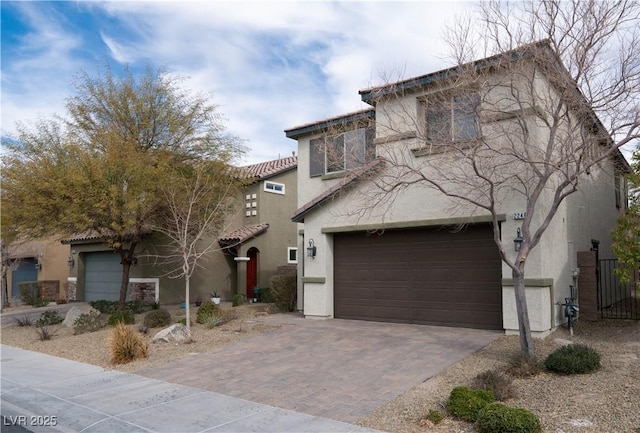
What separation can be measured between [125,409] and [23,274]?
94.7ft

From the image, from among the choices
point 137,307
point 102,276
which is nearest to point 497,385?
point 137,307

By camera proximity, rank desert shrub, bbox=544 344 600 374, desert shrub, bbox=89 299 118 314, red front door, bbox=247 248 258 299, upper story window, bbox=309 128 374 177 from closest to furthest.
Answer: desert shrub, bbox=544 344 600 374, upper story window, bbox=309 128 374 177, desert shrub, bbox=89 299 118 314, red front door, bbox=247 248 258 299

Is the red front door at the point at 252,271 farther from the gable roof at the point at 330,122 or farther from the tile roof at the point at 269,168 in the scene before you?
the gable roof at the point at 330,122

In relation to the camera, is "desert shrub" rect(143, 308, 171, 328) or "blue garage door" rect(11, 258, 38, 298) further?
"blue garage door" rect(11, 258, 38, 298)

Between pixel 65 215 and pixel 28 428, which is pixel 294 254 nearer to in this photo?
pixel 65 215

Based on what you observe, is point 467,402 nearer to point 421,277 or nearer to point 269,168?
point 421,277

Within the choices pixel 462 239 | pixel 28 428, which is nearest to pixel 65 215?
pixel 28 428

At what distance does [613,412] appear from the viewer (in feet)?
20.9

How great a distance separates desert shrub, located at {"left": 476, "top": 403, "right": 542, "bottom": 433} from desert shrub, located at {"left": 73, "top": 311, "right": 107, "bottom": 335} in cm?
1229

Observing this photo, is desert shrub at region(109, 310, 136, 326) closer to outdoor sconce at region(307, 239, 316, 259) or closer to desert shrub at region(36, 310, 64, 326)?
desert shrub at region(36, 310, 64, 326)

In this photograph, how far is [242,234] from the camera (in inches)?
873

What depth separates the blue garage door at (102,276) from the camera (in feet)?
77.9

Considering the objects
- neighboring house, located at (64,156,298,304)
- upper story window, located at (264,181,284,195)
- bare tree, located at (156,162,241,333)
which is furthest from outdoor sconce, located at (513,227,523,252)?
upper story window, located at (264,181,284,195)

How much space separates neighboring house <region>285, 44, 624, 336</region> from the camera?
11853 mm
